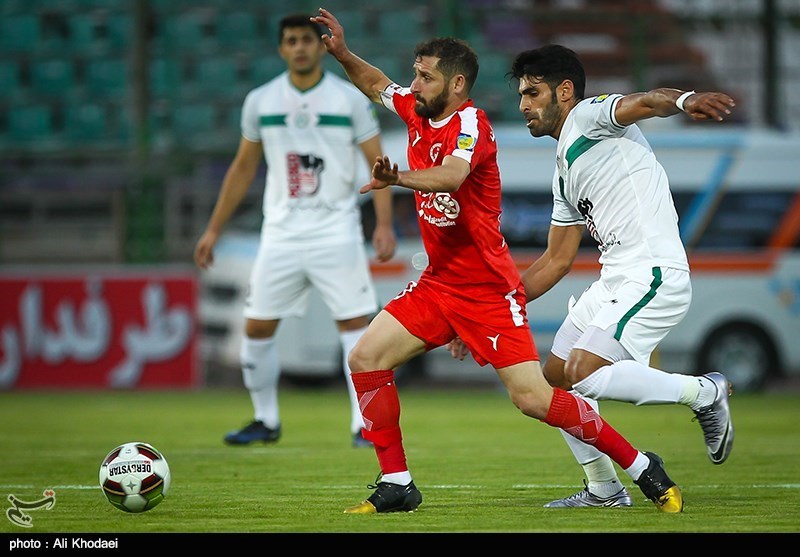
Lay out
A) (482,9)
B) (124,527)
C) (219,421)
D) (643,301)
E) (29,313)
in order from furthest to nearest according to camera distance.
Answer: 1. (482,9)
2. (29,313)
3. (219,421)
4. (643,301)
5. (124,527)

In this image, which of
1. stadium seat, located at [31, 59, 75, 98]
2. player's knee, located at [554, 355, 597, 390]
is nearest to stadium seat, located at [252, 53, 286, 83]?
stadium seat, located at [31, 59, 75, 98]

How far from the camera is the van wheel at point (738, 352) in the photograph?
50.8 ft

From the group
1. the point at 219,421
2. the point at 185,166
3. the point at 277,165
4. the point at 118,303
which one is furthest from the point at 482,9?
the point at 277,165

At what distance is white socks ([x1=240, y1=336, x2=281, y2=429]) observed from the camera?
9.14 m

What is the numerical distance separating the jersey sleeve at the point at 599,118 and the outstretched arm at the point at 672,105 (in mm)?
54

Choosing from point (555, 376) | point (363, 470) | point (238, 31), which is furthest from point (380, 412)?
point (238, 31)

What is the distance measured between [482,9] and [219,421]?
827 cm

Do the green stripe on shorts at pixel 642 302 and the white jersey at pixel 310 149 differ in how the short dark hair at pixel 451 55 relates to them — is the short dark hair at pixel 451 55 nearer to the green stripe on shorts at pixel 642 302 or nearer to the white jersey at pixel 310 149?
the green stripe on shorts at pixel 642 302

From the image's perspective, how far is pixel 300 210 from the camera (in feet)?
29.9

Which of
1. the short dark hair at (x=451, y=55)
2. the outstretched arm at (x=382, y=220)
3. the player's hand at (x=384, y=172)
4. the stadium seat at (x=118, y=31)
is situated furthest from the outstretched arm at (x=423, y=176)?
the stadium seat at (x=118, y=31)

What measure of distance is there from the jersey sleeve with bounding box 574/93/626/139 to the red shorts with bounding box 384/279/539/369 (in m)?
0.77

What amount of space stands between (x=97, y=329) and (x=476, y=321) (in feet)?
33.5

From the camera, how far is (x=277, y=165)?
916 cm

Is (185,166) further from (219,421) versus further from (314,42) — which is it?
(314,42)
